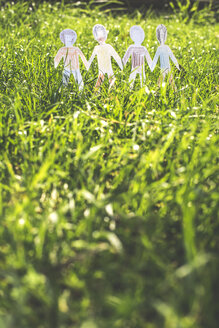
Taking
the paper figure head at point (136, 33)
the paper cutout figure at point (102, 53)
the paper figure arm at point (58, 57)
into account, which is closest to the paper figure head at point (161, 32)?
the paper figure head at point (136, 33)

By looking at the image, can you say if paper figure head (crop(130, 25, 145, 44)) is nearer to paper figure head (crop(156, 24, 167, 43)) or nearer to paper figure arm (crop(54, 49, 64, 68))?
paper figure head (crop(156, 24, 167, 43))

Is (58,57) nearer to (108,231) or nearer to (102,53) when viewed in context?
(102,53)

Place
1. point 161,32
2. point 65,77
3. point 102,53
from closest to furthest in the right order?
point 65,77
point 102,53
point 161,32

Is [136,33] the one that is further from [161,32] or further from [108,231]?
[108,231]

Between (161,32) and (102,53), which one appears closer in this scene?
A: (102,53)

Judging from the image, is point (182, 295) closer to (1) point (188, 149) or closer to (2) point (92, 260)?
(2) point (92, 260)

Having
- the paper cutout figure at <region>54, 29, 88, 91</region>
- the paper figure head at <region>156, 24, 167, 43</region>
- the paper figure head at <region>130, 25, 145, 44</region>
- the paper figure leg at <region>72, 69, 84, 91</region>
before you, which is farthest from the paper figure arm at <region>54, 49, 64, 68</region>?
the paper figure head at <region>156, 24, 167, 43</region>

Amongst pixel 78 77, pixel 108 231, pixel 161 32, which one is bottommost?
pixel 108 231

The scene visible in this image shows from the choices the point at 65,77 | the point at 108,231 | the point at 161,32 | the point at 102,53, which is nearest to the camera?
the point at 108,231

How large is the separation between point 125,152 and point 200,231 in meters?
0.56

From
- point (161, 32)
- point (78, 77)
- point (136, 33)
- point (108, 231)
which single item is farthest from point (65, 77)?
point (108, 231)

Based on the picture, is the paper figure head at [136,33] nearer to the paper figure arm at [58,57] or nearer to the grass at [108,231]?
the paper figure arm at [58,57]

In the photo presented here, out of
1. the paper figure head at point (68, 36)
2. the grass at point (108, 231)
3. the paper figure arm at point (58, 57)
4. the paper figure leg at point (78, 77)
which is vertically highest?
the paper figure head at point (68, 36)

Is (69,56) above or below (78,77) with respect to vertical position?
above
